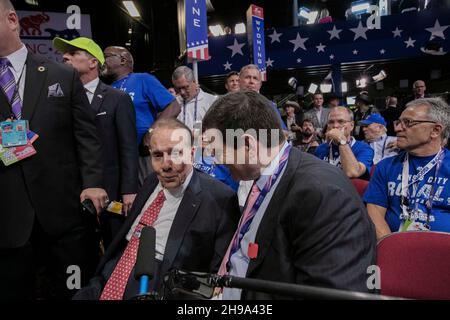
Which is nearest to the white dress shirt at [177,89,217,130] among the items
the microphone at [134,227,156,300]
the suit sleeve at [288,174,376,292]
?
the suit sleeve at [288,174,376,292]

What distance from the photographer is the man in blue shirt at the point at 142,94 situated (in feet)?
9.77

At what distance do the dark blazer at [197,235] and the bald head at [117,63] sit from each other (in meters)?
1.62

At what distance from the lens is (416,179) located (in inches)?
95.3

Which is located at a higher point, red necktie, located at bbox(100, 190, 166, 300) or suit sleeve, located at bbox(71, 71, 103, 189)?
suit sleeve, located at bbox(71, 71, 103, 189)

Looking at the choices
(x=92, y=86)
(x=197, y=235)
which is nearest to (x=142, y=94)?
(x=92, y=86)

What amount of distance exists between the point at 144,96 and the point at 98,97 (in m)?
0.54

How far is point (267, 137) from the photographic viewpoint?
138 centimetres

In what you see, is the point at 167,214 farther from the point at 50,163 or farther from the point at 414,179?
the point at 414,179

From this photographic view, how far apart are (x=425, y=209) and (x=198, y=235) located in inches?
59.7

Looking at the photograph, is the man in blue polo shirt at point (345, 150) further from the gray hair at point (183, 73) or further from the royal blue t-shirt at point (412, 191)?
the gray hair at point (183, 73)

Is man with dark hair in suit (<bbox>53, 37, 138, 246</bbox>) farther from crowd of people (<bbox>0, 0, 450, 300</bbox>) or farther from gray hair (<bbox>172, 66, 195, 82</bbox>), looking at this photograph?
gray hair (<bbox>172, 66, 195, 82</bbox>)

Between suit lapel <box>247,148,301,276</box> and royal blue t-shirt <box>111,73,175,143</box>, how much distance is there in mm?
1872

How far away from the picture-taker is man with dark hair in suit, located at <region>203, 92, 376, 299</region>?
3.62 ft
